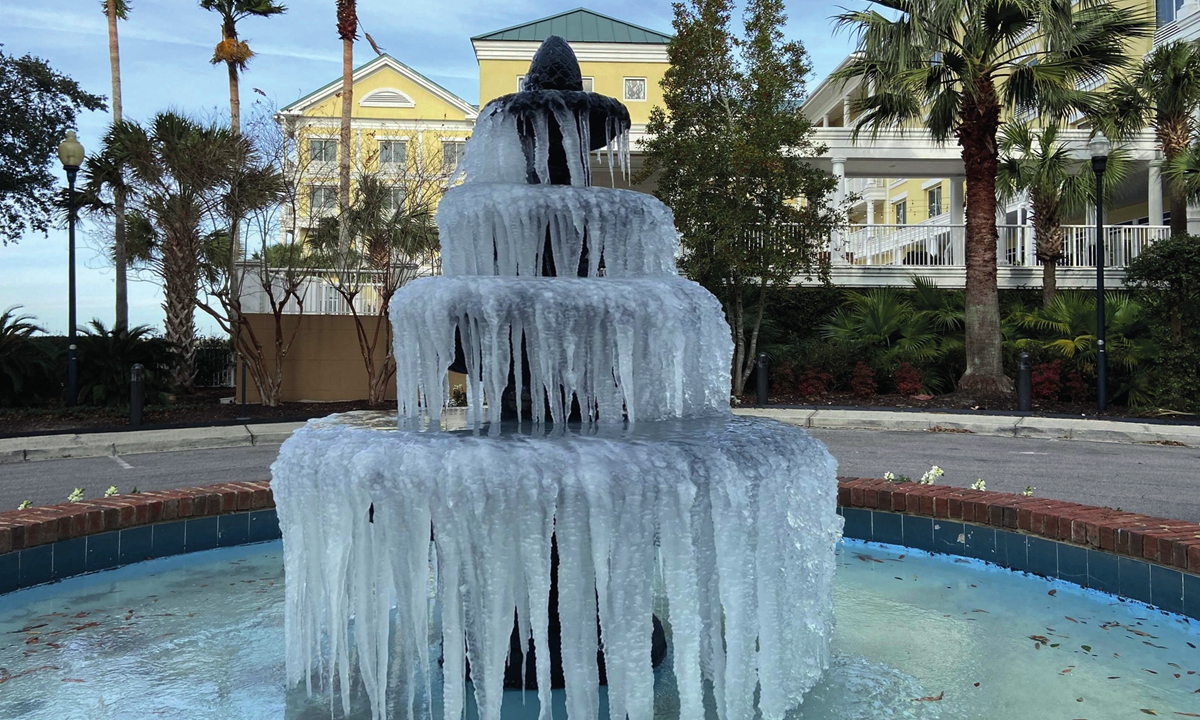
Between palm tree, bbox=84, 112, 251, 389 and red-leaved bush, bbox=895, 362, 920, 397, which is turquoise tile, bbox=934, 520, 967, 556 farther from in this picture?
palm tree, bbox=84, 112, 251, 389

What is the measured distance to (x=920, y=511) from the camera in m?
5.78

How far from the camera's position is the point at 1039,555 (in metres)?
5.11

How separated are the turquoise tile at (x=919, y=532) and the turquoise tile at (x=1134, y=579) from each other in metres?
1.18

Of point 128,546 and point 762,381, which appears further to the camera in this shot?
point 762,381

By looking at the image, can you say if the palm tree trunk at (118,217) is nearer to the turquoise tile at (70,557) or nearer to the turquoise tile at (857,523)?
the turquoise tile at (70,557)

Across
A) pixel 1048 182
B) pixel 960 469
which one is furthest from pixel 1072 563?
pixel 1048 182

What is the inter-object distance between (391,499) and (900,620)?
282 centimetres

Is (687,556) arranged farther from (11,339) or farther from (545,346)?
(11,339)

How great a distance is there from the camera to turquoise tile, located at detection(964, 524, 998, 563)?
212 inches

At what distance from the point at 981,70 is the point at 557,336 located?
1434 centimetres

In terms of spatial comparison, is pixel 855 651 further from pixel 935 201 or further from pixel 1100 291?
pixel 935 201

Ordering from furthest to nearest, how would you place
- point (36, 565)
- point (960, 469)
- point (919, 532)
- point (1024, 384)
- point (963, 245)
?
point (963, 245)
point (1024, 384)
point (960, 469)
point (919, 532)
point (36, 565)

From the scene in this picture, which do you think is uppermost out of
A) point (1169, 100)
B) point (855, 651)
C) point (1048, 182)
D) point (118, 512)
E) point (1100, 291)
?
point (1169, 100)

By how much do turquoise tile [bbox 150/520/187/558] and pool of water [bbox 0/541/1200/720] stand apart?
10.1 inches
